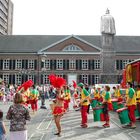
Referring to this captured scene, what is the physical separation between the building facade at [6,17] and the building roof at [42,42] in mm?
30611

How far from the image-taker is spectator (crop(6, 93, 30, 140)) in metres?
7.48

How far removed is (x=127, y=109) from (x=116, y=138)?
99.7 inches

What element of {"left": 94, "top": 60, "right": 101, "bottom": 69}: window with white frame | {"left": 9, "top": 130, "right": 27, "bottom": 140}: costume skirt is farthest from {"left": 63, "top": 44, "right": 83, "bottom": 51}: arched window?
{"left": 9, "top": 130, "right": 27, "bottom": 140}: costume skirt

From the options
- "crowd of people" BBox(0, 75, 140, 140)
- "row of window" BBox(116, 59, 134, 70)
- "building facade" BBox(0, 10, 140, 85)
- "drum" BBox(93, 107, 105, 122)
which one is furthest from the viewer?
"building facade" BBox(0, 10, 140, 85)

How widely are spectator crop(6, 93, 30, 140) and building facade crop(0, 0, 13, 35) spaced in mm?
92347

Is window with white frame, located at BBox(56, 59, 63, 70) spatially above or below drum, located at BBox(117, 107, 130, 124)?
above

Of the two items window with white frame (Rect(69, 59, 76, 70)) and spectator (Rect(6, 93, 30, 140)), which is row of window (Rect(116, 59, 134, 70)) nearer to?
window with white frame (Rect(69, 59, 76, 70))

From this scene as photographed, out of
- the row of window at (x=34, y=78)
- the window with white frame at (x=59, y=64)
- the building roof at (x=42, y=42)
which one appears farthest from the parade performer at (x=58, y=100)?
the building roof at (x=42, y=42)

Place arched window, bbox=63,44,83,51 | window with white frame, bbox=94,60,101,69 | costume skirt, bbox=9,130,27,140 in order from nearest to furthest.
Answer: costume skirt, bbox=9,130,27,140 < window with white frame, bbox=94,60,101,69 < arched window, bbox=63,44,83,51

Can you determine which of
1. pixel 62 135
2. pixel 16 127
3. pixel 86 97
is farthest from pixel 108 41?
pixel 16 127

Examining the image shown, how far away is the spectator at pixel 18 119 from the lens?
7484 mm

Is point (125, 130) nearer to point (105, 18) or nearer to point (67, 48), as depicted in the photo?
point (105, 18)

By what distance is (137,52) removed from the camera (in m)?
64.0

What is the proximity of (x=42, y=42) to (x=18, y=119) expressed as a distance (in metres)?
60.7
